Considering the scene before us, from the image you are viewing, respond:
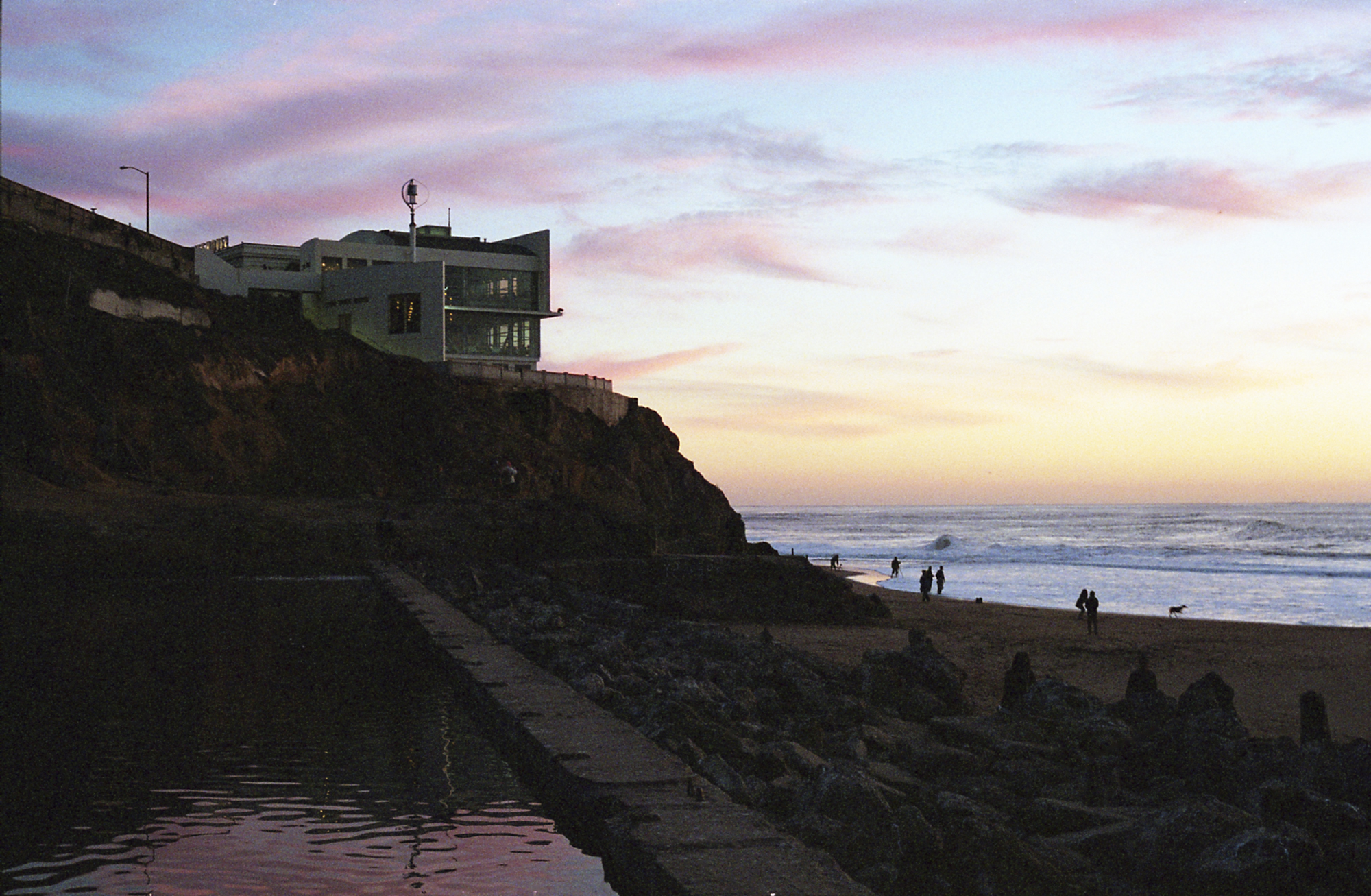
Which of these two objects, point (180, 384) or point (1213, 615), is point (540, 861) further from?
point (180, 384)

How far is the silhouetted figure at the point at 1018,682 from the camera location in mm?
14570

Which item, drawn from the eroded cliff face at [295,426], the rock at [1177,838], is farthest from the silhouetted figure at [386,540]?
the rock at [1177,838]

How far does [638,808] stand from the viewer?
6.76 metres

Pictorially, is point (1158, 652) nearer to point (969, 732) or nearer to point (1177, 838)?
point (969, 732)

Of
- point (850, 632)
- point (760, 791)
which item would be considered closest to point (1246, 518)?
point (850, 632)

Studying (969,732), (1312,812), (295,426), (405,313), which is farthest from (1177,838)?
(405,313)

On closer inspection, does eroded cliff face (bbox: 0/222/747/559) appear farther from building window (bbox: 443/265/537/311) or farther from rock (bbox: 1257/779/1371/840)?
rock (bbox: 1257/779/1371/840)

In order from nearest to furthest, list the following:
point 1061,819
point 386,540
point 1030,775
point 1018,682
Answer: point 1061,819 → point 1030,775 → point 1018,682 → point 386,540

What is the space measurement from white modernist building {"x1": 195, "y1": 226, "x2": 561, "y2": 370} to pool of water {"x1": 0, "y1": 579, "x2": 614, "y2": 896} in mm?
48649

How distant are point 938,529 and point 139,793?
139138 millimetres

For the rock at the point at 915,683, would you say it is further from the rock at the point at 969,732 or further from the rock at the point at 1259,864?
the rock at the point at 1259,864

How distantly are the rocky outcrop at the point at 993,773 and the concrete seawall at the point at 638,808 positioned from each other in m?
0.50

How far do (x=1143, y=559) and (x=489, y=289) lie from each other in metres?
46.5

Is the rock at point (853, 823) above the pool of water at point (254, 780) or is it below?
above
